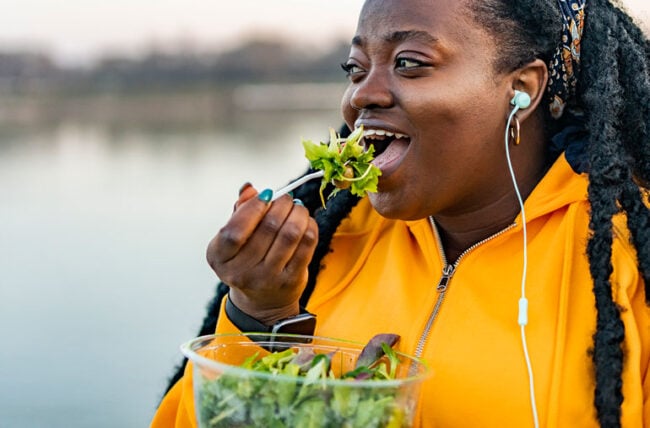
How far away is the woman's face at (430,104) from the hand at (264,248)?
302 millimetres

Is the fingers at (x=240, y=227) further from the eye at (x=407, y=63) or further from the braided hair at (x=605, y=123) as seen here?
the braided hair at (x=605, y=123)

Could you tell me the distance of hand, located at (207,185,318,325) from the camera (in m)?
2.22

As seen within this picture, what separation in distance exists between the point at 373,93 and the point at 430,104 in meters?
0.15

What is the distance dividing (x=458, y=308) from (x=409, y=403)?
1.81 ft

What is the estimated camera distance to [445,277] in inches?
101

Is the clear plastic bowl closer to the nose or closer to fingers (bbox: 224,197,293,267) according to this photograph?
fingers (bbox: 224,197,293,267)

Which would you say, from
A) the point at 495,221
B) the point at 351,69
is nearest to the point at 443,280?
the point at 495,221

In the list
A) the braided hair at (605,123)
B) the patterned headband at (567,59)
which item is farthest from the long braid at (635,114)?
the patterned headband at (567,59)

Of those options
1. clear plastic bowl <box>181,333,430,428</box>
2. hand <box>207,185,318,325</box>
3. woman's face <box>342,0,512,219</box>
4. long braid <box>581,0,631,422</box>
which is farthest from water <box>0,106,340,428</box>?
long braid <box>581,0,631,422</box>

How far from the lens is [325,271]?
282 cm

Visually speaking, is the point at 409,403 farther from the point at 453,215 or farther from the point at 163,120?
the point at 163,120

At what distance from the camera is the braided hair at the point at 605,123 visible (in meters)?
2.23

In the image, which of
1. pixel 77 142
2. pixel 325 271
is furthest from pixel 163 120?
pixel 325 271

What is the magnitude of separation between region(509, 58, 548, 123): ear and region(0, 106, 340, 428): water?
1.28 metres
